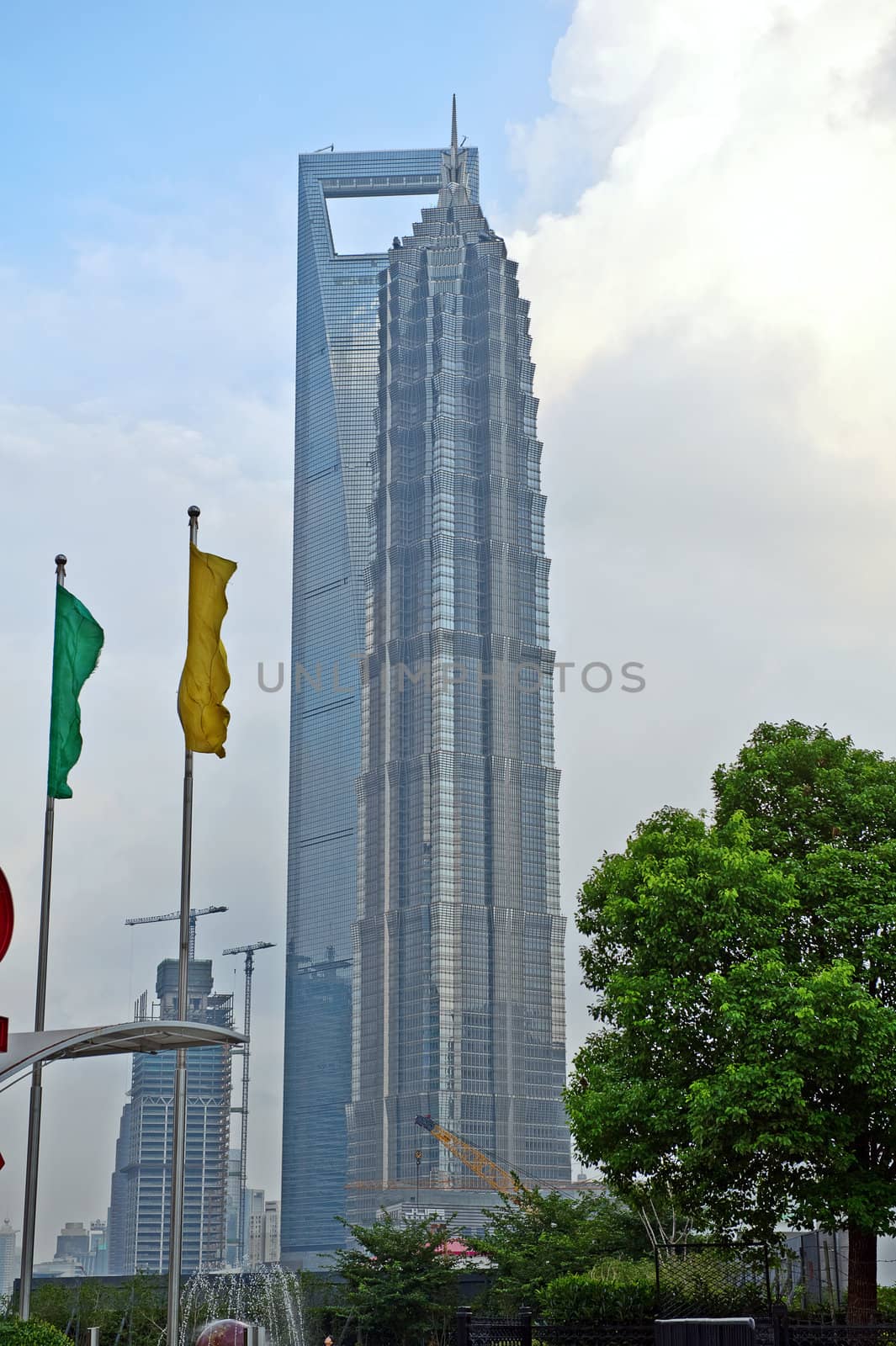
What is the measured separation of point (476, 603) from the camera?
152m

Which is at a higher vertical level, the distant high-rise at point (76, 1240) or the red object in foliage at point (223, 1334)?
the red object in foliage at point (223, 1334)

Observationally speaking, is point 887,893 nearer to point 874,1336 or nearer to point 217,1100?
point 874,1336

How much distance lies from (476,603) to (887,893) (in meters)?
130

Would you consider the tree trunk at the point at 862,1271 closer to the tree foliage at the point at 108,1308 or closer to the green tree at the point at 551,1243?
the green tree at the point at 551,1243

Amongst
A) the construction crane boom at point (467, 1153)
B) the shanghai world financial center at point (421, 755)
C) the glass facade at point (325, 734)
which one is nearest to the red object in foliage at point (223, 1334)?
the shanghai world financial center at point (421, 755)

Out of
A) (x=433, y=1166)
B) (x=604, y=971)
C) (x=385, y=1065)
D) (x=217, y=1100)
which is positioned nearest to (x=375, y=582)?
(x=385, y=1065)

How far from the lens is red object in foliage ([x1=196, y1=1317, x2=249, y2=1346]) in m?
18.7

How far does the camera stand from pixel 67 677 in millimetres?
19766

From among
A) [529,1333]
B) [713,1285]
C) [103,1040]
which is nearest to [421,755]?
[713,1285]

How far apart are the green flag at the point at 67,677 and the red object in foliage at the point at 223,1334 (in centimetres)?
727

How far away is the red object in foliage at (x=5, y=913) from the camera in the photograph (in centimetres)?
1423

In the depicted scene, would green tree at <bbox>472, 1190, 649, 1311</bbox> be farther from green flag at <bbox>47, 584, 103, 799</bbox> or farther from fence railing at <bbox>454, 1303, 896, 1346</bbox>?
green flag at <bbox>47, 584, 103, 799</bbox>

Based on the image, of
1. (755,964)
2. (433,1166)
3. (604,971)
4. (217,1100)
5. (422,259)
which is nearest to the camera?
(755,964)

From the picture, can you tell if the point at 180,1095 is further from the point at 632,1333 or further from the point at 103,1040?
the point at 632,1333
